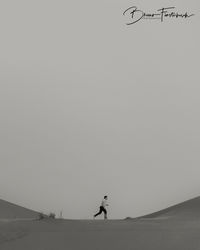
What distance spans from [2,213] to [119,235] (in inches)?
368

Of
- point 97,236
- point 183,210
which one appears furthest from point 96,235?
point 183,210

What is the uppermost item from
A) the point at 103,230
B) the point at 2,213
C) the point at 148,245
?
the point at 2,213

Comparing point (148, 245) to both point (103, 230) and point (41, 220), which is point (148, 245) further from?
point (41, 220)

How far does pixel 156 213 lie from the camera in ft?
73.9

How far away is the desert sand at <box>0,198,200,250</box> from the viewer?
12.4 m

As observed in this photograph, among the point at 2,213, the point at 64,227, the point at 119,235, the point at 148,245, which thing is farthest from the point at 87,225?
the point at 2,213

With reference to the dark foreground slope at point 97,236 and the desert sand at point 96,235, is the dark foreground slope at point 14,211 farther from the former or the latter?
the dark foreground slope at point 97,236

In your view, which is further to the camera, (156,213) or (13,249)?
(156,213)

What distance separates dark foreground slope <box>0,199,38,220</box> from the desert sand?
5.91m

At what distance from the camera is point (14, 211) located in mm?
22500

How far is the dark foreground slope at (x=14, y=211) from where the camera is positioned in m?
21.4

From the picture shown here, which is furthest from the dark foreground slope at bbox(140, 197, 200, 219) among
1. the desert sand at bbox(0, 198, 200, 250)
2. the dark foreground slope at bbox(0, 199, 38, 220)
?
the dark foreground slope at bbox(0, 199, 38, 220)

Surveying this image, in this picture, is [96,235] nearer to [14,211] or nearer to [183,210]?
[183,210]

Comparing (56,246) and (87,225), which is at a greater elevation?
(87,225)
